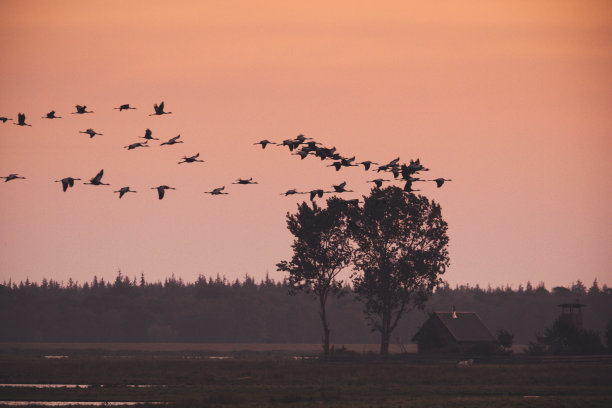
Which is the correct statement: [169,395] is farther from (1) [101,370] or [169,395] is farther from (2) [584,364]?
(2) [584,364]

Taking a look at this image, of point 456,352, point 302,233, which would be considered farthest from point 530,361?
point 302,233

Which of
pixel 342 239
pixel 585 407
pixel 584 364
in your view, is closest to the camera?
pixel 585 407

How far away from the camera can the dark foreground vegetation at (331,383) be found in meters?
67.7

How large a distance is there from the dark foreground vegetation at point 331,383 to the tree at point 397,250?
46.7ft

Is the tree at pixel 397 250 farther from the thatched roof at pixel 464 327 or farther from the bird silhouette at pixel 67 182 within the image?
the bird silhouette at pixel 67 182

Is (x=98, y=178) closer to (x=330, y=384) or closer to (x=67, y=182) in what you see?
(x=67, y=182)

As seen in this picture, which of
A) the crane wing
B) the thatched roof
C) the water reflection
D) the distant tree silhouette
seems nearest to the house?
the thatched roof

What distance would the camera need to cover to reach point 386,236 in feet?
391

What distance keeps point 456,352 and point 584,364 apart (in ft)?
68.6

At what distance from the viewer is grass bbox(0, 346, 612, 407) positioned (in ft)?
221

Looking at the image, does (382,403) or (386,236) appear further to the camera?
(386,236)

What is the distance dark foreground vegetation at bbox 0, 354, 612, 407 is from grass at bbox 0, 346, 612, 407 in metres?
0.07

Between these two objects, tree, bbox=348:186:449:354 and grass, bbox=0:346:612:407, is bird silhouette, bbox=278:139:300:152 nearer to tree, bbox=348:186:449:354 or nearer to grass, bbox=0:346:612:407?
grass, bbox=0:346:612:407

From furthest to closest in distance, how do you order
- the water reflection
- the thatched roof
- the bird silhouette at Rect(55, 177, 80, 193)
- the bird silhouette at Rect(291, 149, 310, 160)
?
1. the thatched roof
2. the water reflection
3. the bird silhouette at Rect(291, 149, 310, 160)
4. the bird silhouette at Rect(55, 177, 80, 193)
